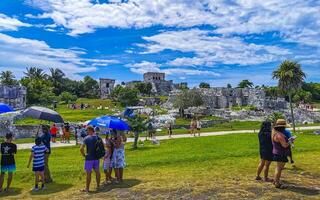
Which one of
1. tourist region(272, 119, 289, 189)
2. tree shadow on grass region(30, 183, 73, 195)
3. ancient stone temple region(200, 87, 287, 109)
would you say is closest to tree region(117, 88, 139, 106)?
ancient stone temple region(200, 87, 287, 109)

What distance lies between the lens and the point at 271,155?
12898 millimetres

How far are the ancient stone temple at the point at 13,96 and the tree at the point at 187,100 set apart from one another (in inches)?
1247

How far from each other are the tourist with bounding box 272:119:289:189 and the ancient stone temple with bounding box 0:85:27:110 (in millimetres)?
50105

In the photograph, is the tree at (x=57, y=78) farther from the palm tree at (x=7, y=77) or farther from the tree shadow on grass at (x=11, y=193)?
the tree shadow on grass at (x=11, y=193)

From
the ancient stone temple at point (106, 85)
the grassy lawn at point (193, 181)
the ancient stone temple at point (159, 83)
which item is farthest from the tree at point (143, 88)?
the grassy lawn at point (193, 181)

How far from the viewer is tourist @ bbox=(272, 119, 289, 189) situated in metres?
12.0

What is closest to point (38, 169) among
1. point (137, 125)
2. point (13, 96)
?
point (137, 125)

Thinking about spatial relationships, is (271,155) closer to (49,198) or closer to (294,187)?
(294,187)

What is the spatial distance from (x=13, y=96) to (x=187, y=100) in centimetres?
3653

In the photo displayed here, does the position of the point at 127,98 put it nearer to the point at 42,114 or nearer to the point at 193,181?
the point at 42,114

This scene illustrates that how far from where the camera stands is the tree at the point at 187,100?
8100 centimetres

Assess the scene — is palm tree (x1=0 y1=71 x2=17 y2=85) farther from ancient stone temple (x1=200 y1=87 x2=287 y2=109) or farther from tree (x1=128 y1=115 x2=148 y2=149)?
tree (x1=128 y1=115 x2=148 y2=149)

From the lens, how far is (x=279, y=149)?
39.9 feet

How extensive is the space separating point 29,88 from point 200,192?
8674 cm
